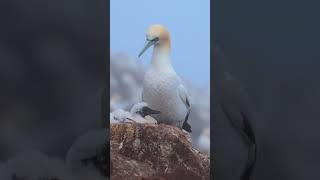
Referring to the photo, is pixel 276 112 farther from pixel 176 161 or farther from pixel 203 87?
pixel 176 161

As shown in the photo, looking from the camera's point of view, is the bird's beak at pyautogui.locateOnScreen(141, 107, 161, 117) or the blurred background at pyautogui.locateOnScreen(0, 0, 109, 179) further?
the bird's beak at pyautogui.locateOnScreen(141, 107, 161, 117)

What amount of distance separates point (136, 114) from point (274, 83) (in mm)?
1181

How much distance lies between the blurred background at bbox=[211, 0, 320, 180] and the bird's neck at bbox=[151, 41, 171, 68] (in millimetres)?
424

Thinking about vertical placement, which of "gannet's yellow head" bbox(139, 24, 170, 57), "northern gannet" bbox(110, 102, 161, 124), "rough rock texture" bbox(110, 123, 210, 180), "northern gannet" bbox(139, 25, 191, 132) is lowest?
"rough rock texture" bbox(110, 123, 210, 180)

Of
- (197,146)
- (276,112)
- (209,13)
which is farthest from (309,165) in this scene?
(209,13)

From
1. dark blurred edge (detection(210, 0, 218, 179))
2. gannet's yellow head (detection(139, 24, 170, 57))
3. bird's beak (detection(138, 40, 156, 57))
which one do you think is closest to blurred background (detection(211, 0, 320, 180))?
dark blurred edge (detection(210, 0, 218, 179))

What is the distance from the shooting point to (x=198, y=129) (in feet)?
14.4

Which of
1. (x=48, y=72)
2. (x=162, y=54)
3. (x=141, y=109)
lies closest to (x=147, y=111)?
(x=141, y=109)

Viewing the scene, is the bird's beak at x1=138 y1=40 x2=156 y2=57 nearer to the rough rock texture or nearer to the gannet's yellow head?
the gannet's yellow head

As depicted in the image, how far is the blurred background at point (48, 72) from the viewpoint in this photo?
14.1ft

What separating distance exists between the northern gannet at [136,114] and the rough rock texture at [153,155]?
43 millimetres

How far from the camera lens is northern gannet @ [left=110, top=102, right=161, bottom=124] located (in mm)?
4387

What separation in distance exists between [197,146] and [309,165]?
0.94m

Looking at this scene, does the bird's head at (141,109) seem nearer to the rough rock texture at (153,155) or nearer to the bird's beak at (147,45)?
the rough rock texture at (153,155)
